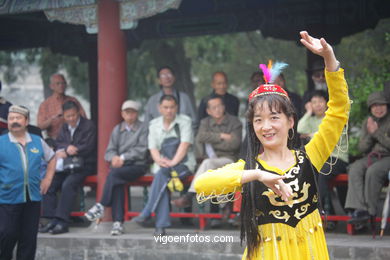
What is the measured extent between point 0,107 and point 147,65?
12.5 meters

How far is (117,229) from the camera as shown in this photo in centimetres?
927

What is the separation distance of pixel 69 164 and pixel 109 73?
1.33 meters

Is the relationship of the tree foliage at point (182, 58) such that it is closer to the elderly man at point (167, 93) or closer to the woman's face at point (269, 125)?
the elderly man at point (167, 93)

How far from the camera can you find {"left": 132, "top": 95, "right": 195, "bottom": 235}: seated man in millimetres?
9094

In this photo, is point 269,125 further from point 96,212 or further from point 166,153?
point 96,212

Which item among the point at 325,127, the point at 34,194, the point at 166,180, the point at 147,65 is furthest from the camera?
the point at 147,65

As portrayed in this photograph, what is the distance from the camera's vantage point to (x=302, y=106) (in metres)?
9.63

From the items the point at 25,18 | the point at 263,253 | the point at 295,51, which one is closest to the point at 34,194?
the point at 263,253

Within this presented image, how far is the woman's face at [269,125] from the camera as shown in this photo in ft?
14.2

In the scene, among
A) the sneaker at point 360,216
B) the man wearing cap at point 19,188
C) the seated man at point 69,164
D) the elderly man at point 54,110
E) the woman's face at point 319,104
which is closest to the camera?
the man wearing cap at point 19,188

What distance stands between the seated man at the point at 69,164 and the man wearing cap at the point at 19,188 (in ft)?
4.93

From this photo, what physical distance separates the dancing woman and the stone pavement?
3.34 meters

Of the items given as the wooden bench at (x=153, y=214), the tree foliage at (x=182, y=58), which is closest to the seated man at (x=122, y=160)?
the wooden bench at (x=153, y=214)

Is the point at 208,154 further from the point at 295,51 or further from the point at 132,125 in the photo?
the point at 295,51
